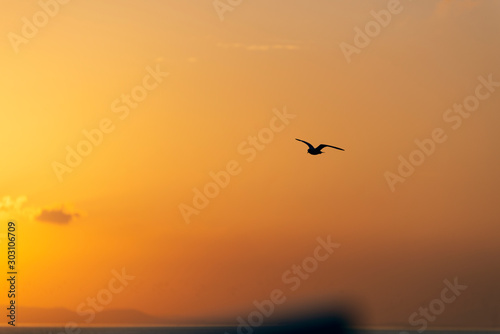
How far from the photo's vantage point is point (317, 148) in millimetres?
81438
